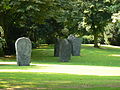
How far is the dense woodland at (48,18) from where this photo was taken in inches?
1110

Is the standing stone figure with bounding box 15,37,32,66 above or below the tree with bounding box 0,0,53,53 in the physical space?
below

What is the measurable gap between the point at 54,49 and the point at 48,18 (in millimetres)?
5111

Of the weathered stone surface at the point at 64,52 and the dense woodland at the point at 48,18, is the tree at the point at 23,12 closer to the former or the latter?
the dense woodland at the point at 48,18

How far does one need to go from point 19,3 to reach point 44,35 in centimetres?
990

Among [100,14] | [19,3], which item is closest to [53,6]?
[19,3]

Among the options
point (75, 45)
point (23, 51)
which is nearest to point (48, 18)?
point (75, 45)

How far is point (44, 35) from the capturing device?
36781 millimetres

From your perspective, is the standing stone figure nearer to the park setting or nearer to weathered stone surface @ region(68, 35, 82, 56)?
the park setting

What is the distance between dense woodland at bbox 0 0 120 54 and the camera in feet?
92.5

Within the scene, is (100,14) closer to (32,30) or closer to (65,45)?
(32,30)

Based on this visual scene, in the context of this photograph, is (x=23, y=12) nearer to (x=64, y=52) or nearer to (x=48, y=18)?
(x=48, y=18)

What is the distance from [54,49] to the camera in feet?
117

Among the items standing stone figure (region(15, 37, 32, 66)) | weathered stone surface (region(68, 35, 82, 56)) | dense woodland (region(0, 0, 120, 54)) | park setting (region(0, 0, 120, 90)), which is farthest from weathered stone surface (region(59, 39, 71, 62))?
weathered stone surface (region(68, 35, 82, 56))

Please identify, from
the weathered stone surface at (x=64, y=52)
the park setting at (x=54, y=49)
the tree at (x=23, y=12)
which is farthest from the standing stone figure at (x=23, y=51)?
the weathered stone surface at (x=64, y=52)
